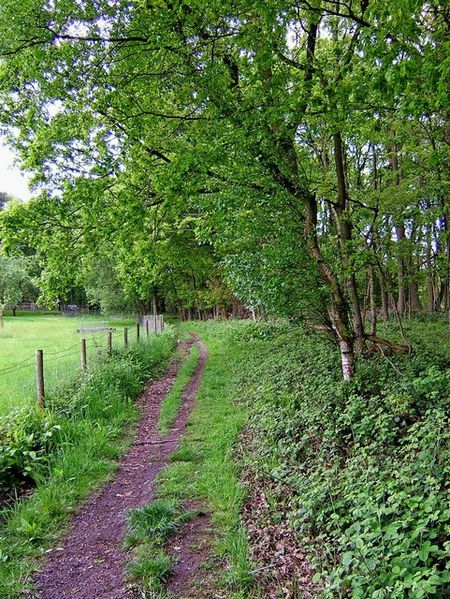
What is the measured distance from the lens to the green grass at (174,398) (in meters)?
8.18

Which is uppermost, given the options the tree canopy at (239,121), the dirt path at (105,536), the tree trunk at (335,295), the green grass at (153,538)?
the tree canopy at (239,121)

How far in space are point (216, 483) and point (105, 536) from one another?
1471 millimetres

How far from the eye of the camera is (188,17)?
542 cm

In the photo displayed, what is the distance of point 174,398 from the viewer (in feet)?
32.9

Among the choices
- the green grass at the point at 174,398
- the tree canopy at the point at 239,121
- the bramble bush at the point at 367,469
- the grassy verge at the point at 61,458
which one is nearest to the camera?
the bramble bush at the point at 367,469

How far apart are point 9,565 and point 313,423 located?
3.84 m

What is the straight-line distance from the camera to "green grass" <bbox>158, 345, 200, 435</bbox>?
8180 mm

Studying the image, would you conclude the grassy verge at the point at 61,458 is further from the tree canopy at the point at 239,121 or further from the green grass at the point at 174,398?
the tree canopy at the point at 239,121

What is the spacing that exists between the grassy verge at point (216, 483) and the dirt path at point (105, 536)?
23cm

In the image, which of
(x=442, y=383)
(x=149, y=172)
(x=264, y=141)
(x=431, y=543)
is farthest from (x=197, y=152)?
(x=431, y=543)

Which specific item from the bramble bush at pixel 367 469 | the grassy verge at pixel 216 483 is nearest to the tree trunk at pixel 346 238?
the bramble bush at pixel 367 469

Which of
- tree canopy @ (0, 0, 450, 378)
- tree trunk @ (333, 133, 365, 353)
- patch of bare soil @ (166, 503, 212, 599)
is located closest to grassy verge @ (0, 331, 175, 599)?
patch of bare soil @ (166, 503, 212, 599)

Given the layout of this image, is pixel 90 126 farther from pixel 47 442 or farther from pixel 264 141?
pixel 47 442

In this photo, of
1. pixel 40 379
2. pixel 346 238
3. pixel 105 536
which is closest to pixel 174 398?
pixel 40 379
